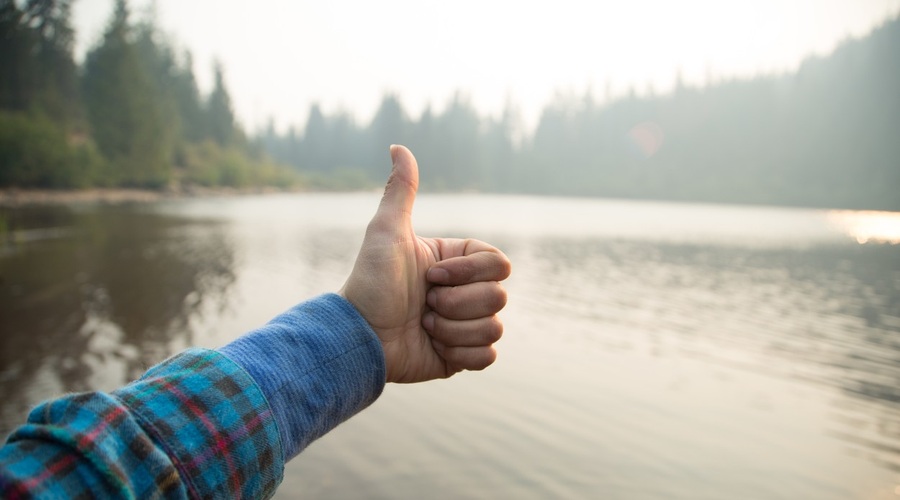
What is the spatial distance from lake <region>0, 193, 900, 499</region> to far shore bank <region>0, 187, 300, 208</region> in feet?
57.8

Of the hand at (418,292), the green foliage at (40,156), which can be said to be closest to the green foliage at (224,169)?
the green foliage at (40,156)

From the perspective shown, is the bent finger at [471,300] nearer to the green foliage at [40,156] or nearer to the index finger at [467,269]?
the index finger at [467,269]

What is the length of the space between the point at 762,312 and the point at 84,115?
57.7 metres

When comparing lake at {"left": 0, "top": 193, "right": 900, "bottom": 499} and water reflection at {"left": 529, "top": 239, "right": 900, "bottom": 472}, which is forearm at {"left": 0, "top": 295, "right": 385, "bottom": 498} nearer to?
lake at {"left": 0, "top": 193, "right": 900, "bottom": 499}

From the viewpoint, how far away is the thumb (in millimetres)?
1923

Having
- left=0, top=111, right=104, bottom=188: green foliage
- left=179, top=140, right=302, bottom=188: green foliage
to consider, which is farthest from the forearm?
left=179, top=140, right=302, bottom=188: green foliage

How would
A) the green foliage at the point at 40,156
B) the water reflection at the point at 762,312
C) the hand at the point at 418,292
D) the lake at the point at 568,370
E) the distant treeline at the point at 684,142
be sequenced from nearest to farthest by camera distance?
the hand at the point at 418,292 < the lake at the point at 568,370 < the water reflection at the point at 762,312 < the green foliage at the point at 40,156 < the distant treeline at the point at 684,142

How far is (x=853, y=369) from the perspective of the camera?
8.82 metres

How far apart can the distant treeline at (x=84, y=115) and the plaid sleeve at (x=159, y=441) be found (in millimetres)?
41024

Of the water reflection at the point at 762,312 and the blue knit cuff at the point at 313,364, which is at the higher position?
the blue knit cuff at the point at 313,364

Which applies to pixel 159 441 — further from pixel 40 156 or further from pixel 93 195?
pixel 93 195

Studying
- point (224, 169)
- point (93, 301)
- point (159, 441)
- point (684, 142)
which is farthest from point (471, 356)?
point (684, 142)

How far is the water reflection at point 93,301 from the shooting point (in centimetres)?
644

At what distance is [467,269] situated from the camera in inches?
80.7
